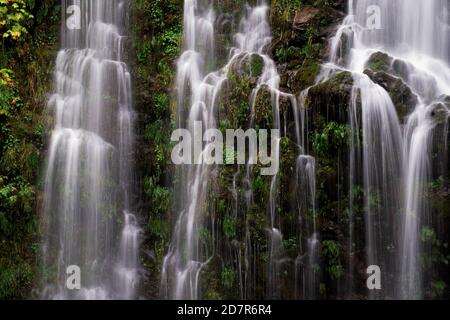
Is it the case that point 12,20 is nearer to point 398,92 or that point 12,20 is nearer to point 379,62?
point 379,62

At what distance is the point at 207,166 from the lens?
10.1 meters

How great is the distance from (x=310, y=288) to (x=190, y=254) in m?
2.54

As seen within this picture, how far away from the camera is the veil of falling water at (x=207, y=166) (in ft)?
30.9

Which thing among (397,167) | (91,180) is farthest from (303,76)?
(91,180)

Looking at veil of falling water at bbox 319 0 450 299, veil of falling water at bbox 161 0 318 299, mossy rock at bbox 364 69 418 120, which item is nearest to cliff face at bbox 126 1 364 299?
veil of falling water at bbox 161 0 318 299

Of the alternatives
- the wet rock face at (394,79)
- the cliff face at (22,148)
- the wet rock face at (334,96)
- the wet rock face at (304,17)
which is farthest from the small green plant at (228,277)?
the wet rock face at (304,17)

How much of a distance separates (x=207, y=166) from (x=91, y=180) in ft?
8.53

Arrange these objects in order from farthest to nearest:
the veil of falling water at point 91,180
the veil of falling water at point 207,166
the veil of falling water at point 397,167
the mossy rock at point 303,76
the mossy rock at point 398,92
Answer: the veil of falling water at point 91,180, the mossy rock at point 303,76, the veil of falling water at point 207,166, the mossy rock at point 398,92, the veil of falling water at point 397,167

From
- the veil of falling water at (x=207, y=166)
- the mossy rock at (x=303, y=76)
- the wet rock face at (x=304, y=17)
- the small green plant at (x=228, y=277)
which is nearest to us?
the veil of falling water at (x=207, y=166)

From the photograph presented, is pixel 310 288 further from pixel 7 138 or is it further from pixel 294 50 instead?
pixel 7 138

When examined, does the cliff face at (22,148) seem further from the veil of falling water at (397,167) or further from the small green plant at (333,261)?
the veil of falling water at (397,167)

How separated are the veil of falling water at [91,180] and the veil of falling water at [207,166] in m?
1.16
